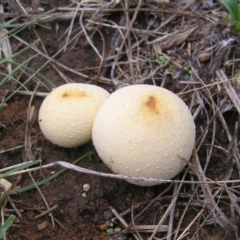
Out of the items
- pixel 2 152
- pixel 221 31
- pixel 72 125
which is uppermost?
pixel 221 31

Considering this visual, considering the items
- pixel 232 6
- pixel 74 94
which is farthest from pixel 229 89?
pixel 74 94

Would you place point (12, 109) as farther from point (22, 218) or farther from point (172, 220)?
point (172, 220)

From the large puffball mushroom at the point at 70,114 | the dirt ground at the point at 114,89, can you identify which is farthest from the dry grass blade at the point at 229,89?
the large puffball mushroom at the point at 70,114

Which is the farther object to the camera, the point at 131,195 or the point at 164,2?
the point at 164,2

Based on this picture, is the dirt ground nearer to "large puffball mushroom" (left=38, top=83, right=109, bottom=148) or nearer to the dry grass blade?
the dry grass blade

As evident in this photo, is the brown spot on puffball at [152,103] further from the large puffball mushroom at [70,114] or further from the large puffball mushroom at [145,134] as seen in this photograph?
the large puffball mushroom at [70,114]

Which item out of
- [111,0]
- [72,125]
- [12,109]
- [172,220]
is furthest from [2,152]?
[111,0]

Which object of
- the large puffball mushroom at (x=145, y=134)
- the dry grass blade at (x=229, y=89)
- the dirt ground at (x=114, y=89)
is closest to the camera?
the large puffball mushroom at (x=145, y=134)

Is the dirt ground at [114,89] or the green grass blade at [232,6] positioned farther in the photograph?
the green grass blade at [232,6]
